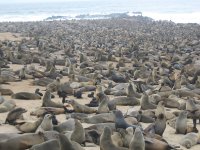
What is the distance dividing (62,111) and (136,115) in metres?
1.63

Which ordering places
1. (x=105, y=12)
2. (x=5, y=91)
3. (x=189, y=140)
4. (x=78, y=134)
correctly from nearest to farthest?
(x=78, y=134), (x=189, y=140), (x=5, y=91), (x=105, y=12)

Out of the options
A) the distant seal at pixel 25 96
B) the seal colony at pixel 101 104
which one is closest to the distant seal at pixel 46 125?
the seal colony at pixel 101 104

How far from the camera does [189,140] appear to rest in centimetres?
769

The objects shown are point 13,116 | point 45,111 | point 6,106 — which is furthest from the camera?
point 6,106

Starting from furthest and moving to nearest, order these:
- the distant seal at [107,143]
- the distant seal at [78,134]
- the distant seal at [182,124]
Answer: the distant seal at [182,124]
the distant seal at [78,134]
the distant seal at [107,143]

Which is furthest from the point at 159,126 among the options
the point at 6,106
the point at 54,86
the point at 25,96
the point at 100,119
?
the point at 54,86

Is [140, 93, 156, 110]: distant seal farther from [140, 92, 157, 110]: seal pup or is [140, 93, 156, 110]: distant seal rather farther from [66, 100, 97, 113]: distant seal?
[66, 100, 97, 113]: distant seal

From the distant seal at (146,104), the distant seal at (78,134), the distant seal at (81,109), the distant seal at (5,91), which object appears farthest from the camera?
the distant seal at (5,91)

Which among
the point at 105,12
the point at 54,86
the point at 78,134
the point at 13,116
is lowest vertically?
the point at 105,12

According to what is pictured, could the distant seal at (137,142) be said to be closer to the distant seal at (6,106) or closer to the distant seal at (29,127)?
the distant seal at (29,127)

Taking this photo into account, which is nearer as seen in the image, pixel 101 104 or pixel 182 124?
pixel 182 124

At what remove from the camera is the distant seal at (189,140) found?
7611mm

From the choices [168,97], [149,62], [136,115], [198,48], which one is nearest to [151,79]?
[168,97]

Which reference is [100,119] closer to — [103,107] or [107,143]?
[103,107]
